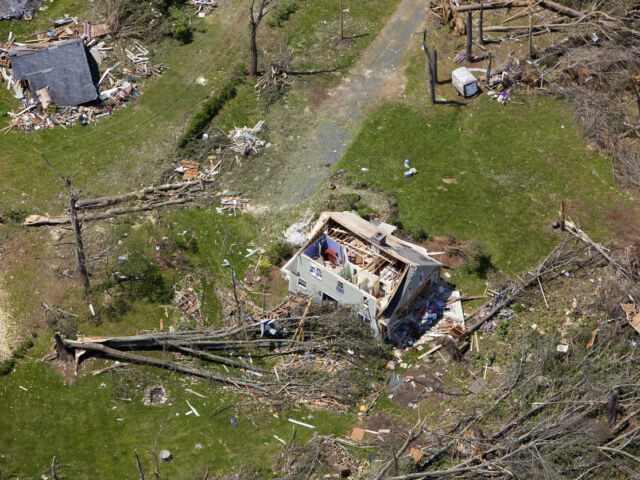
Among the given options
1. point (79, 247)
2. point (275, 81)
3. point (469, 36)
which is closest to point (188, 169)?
point (275, 81)

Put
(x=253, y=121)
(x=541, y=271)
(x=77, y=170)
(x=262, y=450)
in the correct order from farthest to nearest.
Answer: (x=253, y=121) < (x=77, y=170) < (x=541, y=271) < (x=262, y=450)

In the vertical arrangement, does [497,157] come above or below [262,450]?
above

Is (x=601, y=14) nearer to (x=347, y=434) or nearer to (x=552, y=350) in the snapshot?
(x=552, y=350)

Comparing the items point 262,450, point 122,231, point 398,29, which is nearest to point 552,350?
point 262,450

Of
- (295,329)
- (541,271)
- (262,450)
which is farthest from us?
(541,271)

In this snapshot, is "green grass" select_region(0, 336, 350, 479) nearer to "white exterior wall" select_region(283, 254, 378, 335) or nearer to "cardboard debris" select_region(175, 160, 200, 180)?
"white exterior wall" select_region(283, 254, 378, 335)

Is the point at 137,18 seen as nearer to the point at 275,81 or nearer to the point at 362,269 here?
the point at 275,81
